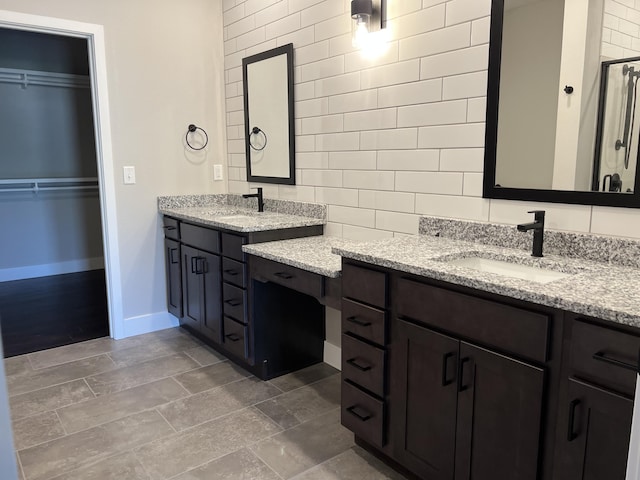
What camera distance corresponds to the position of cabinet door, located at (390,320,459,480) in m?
1.62

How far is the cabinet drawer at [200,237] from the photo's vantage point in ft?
9.61

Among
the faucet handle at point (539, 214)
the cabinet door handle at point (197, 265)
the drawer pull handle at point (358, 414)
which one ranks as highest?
the faucet handle at point (539, 214)

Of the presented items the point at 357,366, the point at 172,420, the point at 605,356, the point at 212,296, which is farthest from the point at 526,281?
the point at 212,296

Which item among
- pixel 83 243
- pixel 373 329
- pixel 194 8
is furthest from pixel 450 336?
pixel 83 243

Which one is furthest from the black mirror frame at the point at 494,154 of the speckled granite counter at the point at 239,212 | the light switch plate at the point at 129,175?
the light switch plate at the point at 129,175

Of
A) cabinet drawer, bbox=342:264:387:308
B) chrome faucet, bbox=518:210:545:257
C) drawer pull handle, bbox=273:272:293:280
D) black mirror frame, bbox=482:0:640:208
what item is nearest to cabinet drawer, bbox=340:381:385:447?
cabinet drawer, bbox=342:264:387:308

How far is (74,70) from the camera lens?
509 cm

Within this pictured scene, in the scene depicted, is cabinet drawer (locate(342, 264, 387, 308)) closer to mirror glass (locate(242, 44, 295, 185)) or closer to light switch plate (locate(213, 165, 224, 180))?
mirror glass (locate(242, 44, 295, 185))

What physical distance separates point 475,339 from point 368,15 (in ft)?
5.43

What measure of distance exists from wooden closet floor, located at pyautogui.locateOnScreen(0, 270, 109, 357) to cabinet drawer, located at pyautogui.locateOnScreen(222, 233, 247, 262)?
1.42 metres

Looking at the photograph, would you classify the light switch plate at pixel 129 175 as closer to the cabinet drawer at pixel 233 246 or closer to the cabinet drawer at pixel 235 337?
the cabinet drawer at pixel 233 246

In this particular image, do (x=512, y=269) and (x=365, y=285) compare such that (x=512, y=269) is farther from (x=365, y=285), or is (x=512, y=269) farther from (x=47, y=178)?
(x=47, y=178)

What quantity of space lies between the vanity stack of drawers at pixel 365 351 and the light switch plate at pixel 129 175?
2.12 meters

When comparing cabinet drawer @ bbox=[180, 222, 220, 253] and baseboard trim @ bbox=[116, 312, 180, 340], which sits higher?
cabinet drawer @ bbox=[180, 222, 220, 253]
